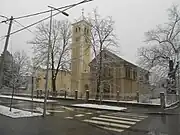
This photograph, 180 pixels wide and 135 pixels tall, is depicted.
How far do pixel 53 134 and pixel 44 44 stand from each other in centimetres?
3027

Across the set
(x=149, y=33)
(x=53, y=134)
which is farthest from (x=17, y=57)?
(x=53, y=134)

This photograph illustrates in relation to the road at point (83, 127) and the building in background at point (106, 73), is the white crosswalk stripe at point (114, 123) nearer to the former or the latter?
the road at point (83, 127)

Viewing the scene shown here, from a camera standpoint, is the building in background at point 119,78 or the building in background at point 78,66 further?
the building in background at point 78,66

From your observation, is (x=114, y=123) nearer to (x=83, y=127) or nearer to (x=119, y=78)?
(x=83, y=127)

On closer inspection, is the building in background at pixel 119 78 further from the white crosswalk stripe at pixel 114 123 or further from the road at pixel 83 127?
the road at pixel 83 127

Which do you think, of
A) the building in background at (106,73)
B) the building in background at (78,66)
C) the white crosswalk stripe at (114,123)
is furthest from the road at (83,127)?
the building in background at (78,66)

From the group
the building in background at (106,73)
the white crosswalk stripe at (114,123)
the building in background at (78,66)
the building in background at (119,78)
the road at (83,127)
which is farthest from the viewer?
the building in background at (78,66)

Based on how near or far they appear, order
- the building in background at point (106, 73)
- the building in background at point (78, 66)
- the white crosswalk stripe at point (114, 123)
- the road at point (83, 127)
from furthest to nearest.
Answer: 1. the building in background at point (78, 66)
2. the building in background at point (106, 73)
3. the white crosswalk stripe at point (114, 123)
4. the road at point (83, 127)

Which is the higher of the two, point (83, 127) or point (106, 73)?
point (106, 73)

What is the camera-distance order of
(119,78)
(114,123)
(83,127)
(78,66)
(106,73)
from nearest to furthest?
1. (83,127)
2. (114,123)
3. (106,73)
4. (119,78)
5. (78,66)

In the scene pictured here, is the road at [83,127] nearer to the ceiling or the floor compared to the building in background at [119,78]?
nearer to the floor

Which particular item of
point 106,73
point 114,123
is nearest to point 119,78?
point 106,73

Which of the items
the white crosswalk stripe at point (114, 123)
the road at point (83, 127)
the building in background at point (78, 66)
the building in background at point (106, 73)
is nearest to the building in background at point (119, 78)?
the building in background at point (106, 73)

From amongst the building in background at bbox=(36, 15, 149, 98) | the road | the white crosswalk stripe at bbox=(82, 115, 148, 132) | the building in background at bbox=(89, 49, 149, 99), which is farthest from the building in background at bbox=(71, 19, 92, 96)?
the road
